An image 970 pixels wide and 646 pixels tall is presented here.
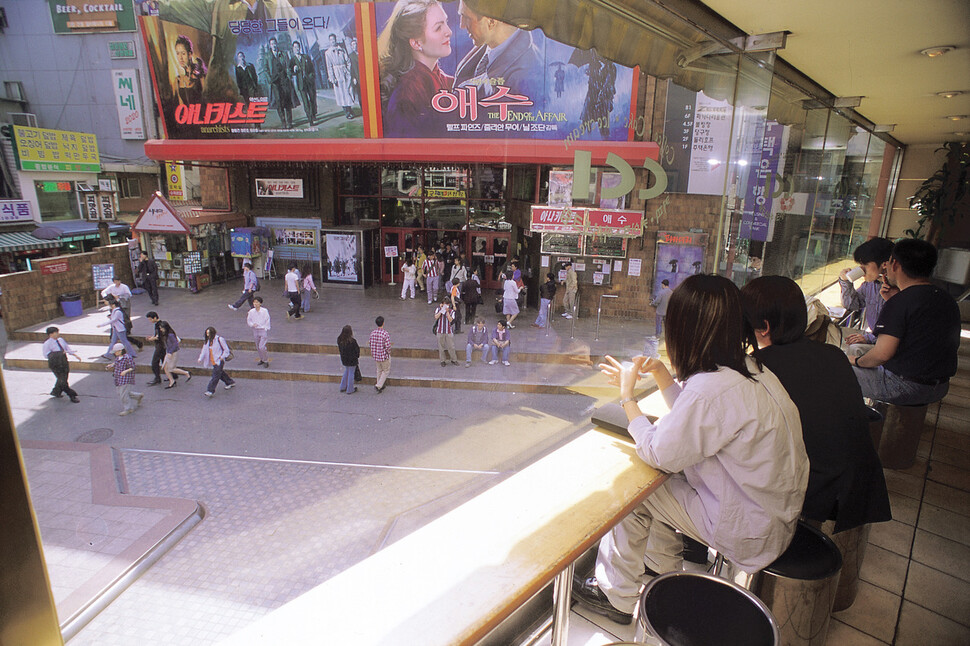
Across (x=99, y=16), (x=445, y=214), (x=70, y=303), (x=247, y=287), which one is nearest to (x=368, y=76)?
(x=445, y=214)

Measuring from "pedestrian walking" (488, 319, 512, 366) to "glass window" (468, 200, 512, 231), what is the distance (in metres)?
4.18

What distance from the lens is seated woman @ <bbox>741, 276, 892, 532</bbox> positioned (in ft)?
3.69

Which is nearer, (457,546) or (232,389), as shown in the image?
(457,546)

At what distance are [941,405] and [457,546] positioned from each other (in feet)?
11.1

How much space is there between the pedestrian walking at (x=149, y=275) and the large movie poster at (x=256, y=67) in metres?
2.66

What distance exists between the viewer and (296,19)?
27.0 ft

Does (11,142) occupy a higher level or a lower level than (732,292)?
higher

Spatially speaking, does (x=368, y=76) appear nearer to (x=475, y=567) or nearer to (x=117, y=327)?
(x=117, y=327)

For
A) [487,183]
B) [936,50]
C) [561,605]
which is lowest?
[561,605]

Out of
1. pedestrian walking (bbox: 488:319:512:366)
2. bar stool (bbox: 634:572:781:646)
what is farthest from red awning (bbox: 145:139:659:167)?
bar stool (bbox: 634:572:781:646)

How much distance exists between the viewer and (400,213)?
36.4 ft

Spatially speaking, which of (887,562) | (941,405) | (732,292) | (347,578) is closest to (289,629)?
(347,578)

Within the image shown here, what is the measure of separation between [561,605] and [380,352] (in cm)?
518

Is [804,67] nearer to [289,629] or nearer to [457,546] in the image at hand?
[457,546]
